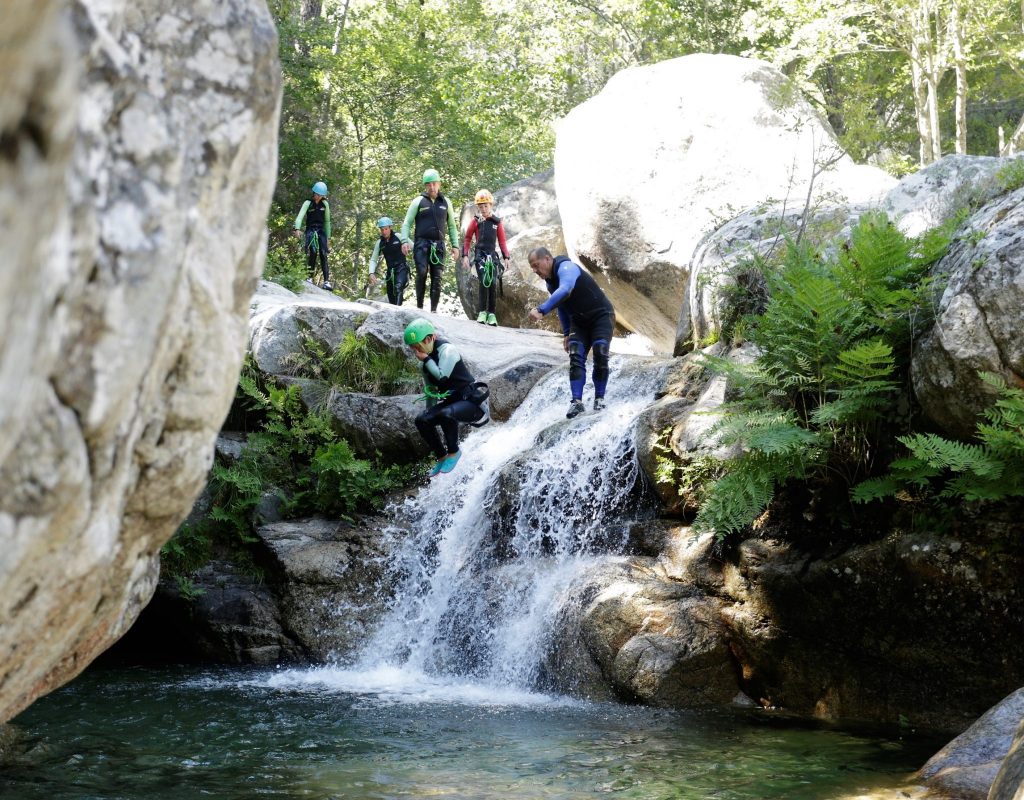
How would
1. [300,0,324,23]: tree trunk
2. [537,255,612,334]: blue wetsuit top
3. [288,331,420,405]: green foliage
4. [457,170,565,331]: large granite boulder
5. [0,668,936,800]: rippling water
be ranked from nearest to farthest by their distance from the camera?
[0,668,936,800]: rippling water
[537,255,612,334]: blue wetsuit top
[288,331,420,405]: green foliage
[457,170,565,331]: large granite boulder
[300,0,324,23]: tree trunk

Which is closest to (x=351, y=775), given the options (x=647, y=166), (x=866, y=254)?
(x=866, y=254)

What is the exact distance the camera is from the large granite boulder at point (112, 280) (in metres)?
1.91

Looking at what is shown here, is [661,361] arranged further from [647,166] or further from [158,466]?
[158,466]

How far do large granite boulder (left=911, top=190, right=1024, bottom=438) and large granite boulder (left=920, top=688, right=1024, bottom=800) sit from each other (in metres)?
2.12

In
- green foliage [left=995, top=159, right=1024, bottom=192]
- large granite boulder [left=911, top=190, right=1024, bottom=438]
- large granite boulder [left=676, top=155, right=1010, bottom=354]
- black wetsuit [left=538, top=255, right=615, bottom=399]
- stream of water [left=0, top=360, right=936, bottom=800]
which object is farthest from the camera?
black wetsuit [left=538, top=255, right=615, bottom=399]

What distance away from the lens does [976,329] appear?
7.40 metres

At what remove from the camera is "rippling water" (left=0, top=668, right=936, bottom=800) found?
6.58m

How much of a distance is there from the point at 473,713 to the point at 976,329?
4991mm

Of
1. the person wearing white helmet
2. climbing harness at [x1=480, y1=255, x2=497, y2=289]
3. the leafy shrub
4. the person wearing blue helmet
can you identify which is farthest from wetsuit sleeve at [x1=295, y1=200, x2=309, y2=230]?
climbing harness at [x1=480, y1=255, x2=497, y2=289]

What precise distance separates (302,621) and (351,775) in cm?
501

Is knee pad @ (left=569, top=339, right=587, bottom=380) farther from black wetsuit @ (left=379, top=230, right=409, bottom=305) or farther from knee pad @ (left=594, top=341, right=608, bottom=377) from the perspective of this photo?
black wetsuit @ (left=379, top=230, right=409, bottom=305)

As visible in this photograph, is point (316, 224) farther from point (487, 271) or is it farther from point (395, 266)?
point (487, 271)

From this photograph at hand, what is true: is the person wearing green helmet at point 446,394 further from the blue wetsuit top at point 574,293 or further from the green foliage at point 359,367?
the green foliage at point 359,367

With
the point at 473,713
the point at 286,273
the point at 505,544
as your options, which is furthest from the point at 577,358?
the point at 286,273
